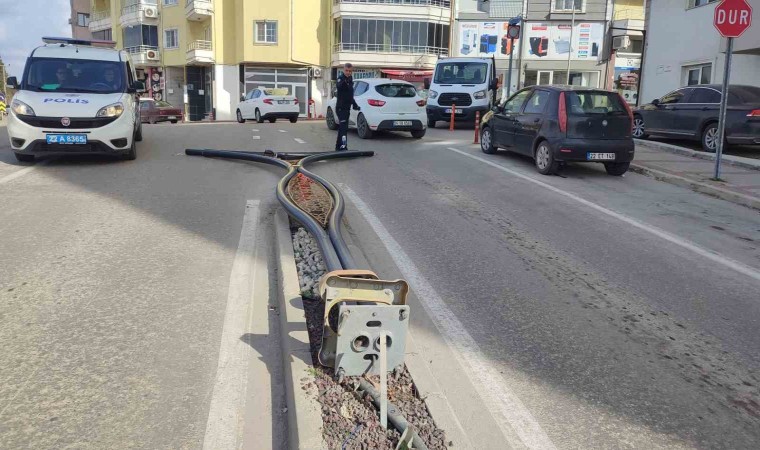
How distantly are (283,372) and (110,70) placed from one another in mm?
10182

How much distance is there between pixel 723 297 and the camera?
18.2ft

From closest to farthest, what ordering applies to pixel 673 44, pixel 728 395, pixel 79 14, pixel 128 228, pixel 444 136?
pixel 728 395, pixel 128 228, pixel 444 136, pixel 673 44, pixel 79 14

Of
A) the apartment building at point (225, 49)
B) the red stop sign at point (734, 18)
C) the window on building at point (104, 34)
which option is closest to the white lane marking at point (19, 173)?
the red stop sign at point (734, 18)

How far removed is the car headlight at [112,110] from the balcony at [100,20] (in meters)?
56.7

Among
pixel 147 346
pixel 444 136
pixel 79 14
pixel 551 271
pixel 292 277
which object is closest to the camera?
pixel 147 346

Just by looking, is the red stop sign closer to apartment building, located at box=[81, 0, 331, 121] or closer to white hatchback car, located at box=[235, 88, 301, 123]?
white hatchback car, located at box=[235, 88, 301, 123]

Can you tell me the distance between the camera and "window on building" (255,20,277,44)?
50312 mm

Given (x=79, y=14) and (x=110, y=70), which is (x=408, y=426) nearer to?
(x=110, y=70)

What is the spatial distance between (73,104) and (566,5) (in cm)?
4350

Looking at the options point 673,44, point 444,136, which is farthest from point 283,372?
point 673,44

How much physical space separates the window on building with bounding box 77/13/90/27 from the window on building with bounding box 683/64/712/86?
217ft

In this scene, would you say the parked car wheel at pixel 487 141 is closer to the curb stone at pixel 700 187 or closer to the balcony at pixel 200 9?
the curb stone at pixel 700 187

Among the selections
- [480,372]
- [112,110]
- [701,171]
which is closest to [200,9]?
[112,110]

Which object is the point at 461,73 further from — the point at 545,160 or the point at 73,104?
the point at 73,104
